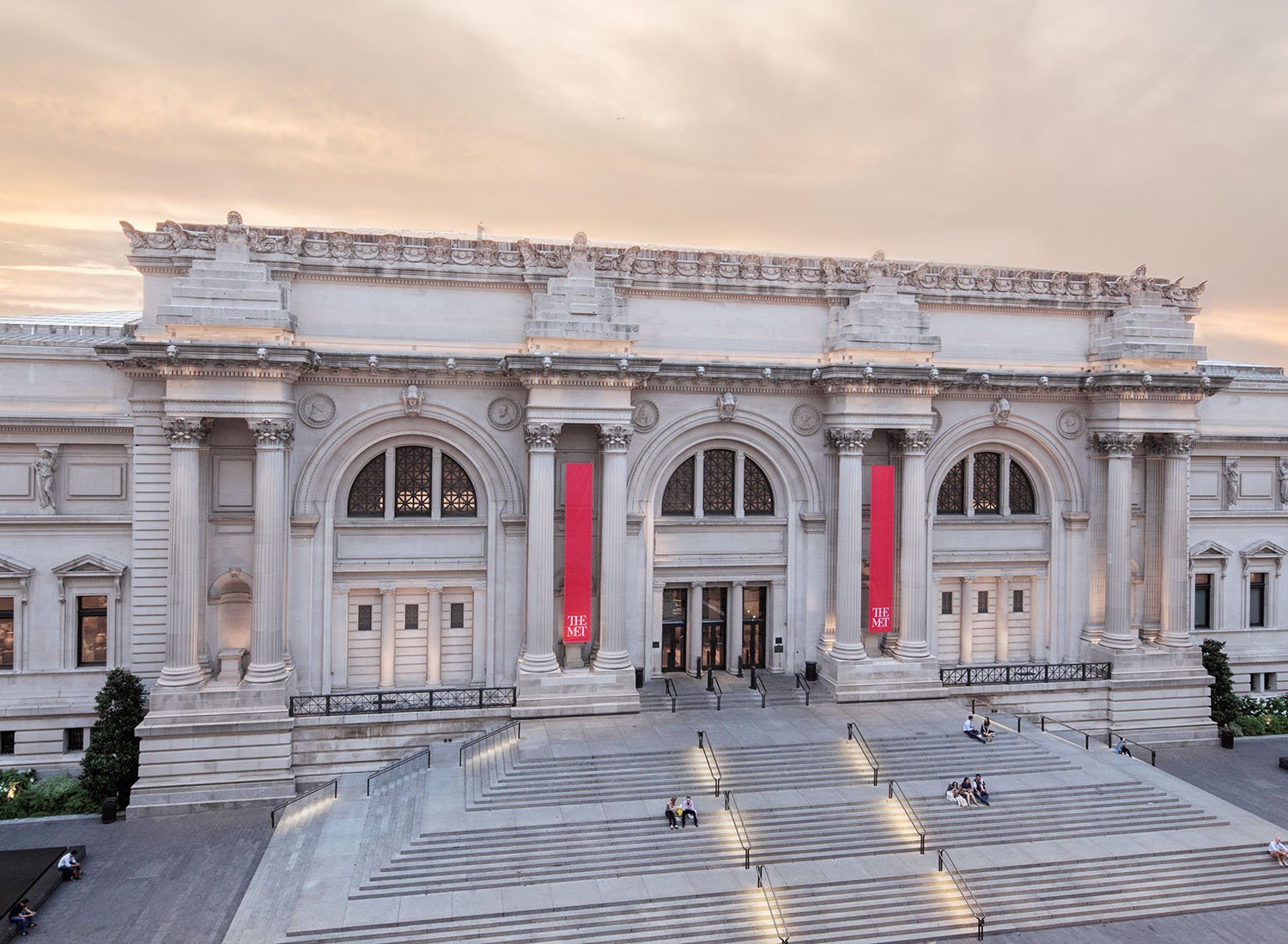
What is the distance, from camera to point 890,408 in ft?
107

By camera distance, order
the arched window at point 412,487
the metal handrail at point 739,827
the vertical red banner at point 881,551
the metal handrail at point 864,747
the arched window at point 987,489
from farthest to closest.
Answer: the arched window at point 987,489 < the vertical red banner at point 881,551 < the arched window at point 412,487 < the metal handrail at point 864,747 < the metal handrail at point 739,827

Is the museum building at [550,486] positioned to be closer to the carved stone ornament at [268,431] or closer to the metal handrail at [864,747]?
the carved stone ornament at [268,431]

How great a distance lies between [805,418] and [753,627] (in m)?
8.40

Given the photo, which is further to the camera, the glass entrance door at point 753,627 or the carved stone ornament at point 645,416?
the glass entrance door at point 753,627

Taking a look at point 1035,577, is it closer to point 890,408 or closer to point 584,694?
point 890,408

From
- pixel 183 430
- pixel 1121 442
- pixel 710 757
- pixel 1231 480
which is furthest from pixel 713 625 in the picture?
pixel 1231 480

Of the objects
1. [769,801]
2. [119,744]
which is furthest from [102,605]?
[769,801]

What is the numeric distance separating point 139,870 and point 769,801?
16.9 m

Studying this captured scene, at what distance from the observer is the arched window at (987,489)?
3534 centimetres

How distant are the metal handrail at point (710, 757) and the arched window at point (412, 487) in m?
11.3

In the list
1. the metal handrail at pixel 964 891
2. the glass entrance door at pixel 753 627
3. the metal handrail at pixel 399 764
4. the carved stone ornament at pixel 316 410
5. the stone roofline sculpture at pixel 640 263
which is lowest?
the metal handrail at pixel 964 891

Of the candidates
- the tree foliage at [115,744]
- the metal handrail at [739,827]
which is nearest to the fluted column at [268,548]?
the tree foliage at [115,744]

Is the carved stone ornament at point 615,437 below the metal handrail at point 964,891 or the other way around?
the other way around

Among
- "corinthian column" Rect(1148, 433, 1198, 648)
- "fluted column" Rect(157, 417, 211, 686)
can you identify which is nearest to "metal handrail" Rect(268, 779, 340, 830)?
"fluted column" Rect(157, 417, 211, 686)
